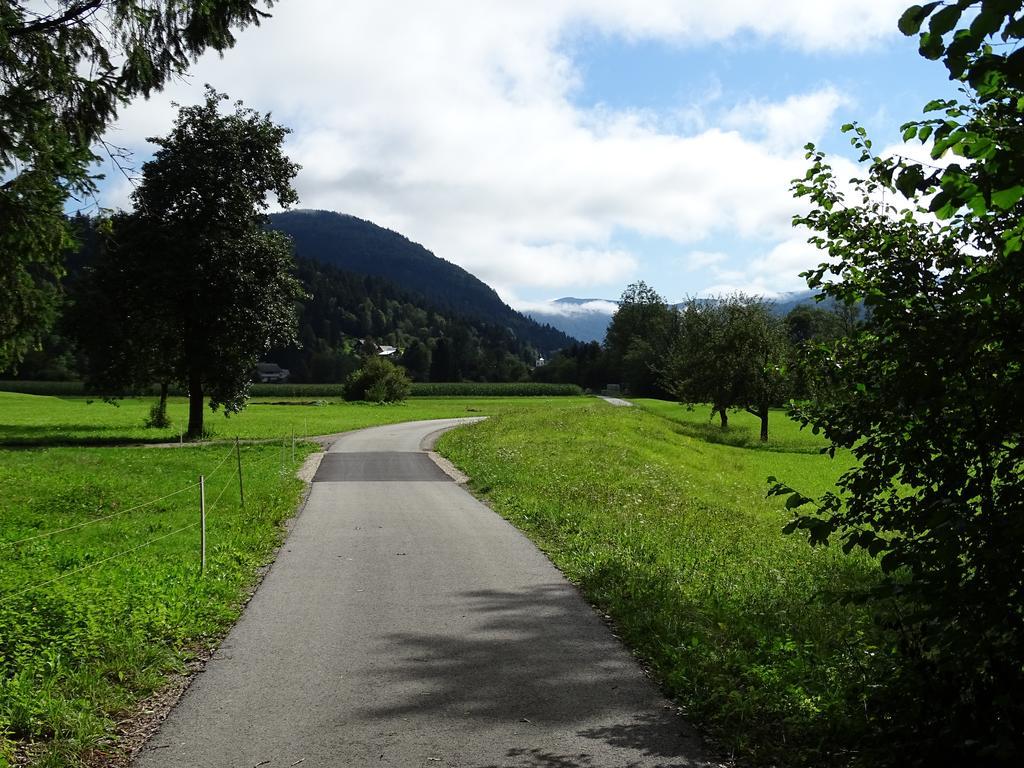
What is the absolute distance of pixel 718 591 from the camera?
921 centimetres

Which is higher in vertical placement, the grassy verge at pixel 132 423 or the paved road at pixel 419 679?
the paved road at pixel 419 679

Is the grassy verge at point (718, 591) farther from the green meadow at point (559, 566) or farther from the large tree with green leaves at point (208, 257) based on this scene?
the large tree with green leaves at point (208, 257)

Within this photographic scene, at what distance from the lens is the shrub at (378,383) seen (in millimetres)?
80787

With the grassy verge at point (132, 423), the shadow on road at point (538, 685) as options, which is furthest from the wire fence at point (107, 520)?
the grassy verge at point (132, 423)

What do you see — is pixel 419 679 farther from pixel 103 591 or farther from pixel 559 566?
pixel 559 566

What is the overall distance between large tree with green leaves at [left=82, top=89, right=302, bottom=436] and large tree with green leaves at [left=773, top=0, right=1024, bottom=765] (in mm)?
29157

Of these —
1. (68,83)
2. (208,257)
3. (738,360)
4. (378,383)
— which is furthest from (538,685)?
(378,383)

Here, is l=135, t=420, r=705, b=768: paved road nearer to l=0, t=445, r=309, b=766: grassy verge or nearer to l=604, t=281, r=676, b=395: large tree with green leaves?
l=0, t=445, r=309, b=766: grassy verge

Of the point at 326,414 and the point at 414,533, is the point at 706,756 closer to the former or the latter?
the point at 414,533

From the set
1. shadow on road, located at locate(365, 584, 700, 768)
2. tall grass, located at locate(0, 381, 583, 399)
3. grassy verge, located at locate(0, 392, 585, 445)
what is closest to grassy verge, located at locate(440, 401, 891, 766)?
shadow on road, located at locate(365, 584, 700, 768)

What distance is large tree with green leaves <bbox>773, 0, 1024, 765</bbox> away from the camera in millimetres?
3373

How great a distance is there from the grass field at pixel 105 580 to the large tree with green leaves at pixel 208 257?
7.97m

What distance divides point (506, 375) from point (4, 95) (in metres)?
156

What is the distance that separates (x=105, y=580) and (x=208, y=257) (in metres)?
24.1
